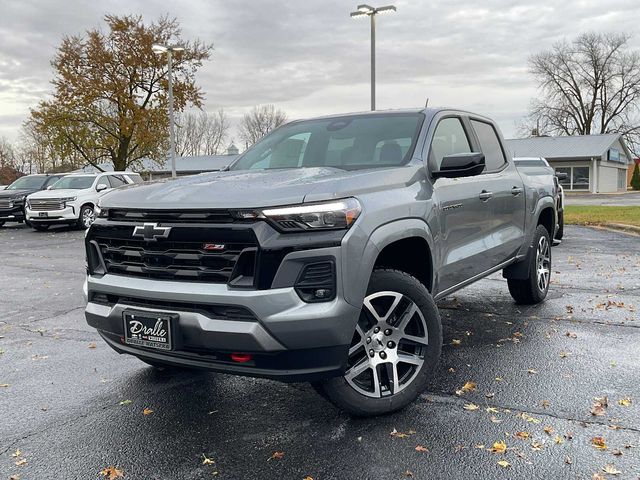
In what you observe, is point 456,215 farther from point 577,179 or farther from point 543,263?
point 577,179

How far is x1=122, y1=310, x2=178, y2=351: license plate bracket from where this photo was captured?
10.1 ft

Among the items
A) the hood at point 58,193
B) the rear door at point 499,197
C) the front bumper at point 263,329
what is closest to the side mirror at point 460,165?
the rear door at point 499,197

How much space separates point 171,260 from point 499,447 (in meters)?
2.02

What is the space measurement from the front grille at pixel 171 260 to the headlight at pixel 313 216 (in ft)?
0.70

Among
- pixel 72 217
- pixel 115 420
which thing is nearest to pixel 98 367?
pixel 115 420

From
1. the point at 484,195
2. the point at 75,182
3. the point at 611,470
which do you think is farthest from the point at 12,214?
the point at 611,470

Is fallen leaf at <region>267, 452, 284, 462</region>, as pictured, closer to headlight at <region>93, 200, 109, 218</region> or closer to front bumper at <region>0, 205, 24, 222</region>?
headlight at <region>93, 200, 109, 218</region>

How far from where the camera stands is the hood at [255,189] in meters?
3.07

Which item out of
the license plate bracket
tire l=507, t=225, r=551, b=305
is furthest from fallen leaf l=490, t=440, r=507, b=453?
tire l=507, t=225, r=551, b=305

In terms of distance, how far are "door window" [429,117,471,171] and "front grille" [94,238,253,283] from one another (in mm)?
1816

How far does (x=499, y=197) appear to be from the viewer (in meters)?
5.14

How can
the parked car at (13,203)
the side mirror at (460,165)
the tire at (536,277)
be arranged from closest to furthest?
the side mirror at (460,165) < the tire at (536,277) < the parked car at (13,203)

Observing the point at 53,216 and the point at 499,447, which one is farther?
the point at 53,216

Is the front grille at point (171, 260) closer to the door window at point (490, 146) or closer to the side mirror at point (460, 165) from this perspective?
the side mirror at point (460, 165)
